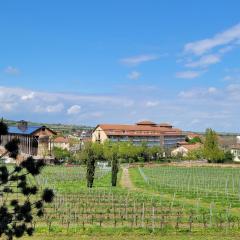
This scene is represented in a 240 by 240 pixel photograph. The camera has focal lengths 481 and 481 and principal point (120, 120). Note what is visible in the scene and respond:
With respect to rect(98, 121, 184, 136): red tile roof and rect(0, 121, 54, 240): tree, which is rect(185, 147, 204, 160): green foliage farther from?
rect(0, 121, 54, 240): tree

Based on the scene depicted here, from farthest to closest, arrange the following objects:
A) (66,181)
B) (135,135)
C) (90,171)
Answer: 1. (135,135)
2. (66,181)
3. (90,171)

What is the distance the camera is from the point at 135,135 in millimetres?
170250

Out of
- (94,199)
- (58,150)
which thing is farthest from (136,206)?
(58,150)

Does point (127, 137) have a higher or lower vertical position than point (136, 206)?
higher

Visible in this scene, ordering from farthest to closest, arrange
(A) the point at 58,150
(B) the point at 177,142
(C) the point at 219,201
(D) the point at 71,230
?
(B) the point at 177,142, (A) the point at 58,150, (C) the point at 219,201, (D) the point at 71,230

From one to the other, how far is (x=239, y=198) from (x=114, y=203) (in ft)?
45.2

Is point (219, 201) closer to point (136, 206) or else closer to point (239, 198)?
point (239, 198)

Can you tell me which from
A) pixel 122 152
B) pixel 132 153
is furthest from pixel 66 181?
pixel 132 153

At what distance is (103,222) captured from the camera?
27.9 m

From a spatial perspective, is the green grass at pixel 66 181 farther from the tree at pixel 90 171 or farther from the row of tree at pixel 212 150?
the row of tree at pixel 212 150

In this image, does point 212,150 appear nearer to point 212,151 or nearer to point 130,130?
point 212,151

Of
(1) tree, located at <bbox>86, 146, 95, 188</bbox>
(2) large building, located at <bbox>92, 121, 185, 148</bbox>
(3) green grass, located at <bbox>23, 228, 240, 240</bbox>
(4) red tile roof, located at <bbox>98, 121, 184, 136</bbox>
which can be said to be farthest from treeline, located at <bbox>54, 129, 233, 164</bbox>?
(3) green grass, located at <bbox>23, 228, 240, 240</bbox>

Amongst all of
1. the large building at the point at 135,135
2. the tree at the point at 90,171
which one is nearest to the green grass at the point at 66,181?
the tree at the point at 90,171

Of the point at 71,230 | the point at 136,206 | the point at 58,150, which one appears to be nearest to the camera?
the point at 71,230
